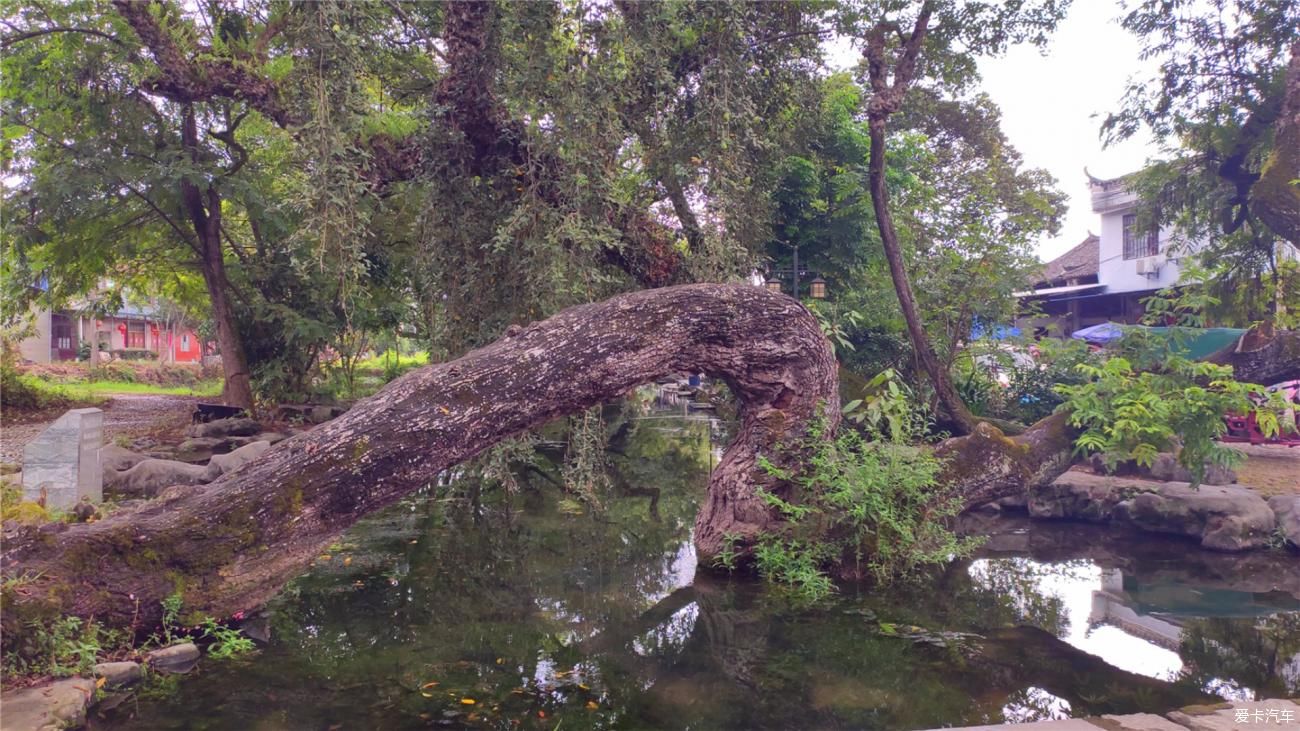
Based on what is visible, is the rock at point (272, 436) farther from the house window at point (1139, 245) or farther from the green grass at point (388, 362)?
the house window at point (1139, 245)

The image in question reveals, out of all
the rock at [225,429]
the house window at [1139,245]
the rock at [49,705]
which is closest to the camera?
the rock at [49,705]

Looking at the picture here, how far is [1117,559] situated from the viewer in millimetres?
7438

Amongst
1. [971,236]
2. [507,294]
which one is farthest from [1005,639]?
[971,236]

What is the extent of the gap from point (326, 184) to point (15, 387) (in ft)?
47.4

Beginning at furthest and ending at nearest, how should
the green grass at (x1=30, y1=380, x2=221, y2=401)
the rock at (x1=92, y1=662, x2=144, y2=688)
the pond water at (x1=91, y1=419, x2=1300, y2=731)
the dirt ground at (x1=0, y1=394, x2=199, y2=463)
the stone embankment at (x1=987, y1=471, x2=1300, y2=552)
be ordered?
the green grass at (x1=30, y1=380, x2=221, y2=401) < the dirt ground at (x1=0, y1=394, x2=199, y2=463) < the stone embankment at (x1=987, y1=471, x2=1300, y2=552) < the pond water at (x1=91, y1=419, x2=1300, y2=731) < the rock at (x1=92, y1=662, x2=144, y2=688)

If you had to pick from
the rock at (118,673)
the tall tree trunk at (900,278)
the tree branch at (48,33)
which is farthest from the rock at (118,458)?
the tall tree trunk at (900,278)

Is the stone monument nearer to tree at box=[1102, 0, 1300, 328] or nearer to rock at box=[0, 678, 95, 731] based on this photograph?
rock at box=[0, 678, 95, 731]

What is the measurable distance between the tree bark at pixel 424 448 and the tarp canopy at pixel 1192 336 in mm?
4235

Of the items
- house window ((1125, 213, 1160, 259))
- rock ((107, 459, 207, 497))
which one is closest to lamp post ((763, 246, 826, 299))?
rock ((107, 459, 207, 497))

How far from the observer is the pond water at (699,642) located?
151 inches

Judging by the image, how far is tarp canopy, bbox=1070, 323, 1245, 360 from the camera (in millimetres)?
8070

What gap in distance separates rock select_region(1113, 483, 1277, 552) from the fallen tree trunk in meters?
4.37

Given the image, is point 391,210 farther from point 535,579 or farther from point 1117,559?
point 1117,559

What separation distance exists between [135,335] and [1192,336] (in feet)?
125
